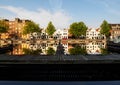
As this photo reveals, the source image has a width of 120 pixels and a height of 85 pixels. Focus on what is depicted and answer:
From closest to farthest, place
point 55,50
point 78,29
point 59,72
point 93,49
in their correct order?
point 59,72 < point 55,50 < point 93,49 < point 78,29

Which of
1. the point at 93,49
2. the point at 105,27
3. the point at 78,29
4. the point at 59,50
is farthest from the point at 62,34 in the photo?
the point at 59,50

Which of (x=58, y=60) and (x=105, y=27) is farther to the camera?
(x=105, y=27)

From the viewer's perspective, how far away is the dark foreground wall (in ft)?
90.7

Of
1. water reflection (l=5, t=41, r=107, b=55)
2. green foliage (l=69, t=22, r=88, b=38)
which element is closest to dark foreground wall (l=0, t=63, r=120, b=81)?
water reflection (l=5, t=41, r=107, b=55)

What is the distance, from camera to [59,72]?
2802 centimetres

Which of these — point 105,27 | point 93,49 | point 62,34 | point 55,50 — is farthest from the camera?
point 62,34

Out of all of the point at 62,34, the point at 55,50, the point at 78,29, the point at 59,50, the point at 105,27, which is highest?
the point at 105,27

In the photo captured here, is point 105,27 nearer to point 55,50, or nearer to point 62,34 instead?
point 62,34

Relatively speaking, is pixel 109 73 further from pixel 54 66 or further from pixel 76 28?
pixel 76 28

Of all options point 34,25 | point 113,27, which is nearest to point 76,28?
point 34,25

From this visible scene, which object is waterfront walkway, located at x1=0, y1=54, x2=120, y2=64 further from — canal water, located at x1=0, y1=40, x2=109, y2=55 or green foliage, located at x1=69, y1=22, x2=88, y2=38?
green foliage, located at x1=69, y1=22, x2=88, y2=38

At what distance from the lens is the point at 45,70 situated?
92.9 feet

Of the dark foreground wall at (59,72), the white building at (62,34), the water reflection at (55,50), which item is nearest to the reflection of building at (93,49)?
the water reflection at (55,50)

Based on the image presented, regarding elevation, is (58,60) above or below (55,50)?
above
